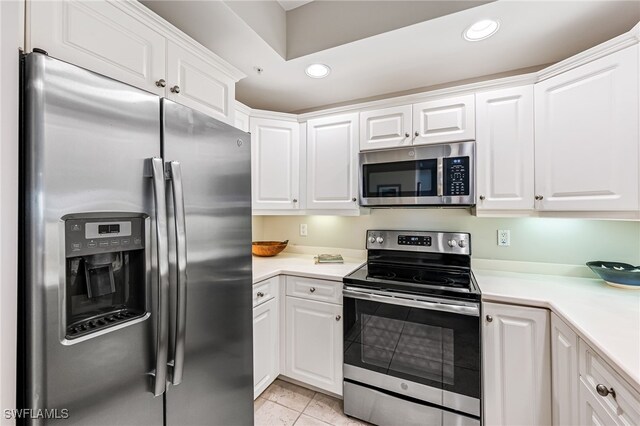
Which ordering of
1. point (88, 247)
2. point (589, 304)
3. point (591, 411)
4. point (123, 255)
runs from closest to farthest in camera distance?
1. point (88, 247)
2. point (123, 255)
3. point (591, 411)
4. point (589, 304)

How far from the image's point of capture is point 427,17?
1.37 metres

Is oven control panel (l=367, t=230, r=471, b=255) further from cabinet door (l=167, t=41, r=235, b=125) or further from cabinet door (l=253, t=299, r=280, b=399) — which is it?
cabinet door (l=167, t=41, r=235, b=125)

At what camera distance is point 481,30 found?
148 cm

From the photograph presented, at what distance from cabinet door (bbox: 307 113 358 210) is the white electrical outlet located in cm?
106

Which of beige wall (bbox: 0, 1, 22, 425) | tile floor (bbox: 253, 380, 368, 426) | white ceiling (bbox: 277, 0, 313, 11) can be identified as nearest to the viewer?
beige wall (bbox: 0, 1, 22, 425)

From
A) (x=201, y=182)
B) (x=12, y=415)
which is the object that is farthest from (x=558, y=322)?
(x=12, y=415)

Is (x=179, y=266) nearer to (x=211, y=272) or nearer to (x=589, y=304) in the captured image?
(x=211, y=272)

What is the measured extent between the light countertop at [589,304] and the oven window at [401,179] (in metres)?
0.70

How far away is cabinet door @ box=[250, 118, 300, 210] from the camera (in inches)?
86.6

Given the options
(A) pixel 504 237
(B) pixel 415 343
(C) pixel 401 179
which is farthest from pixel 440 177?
(B) pixel 415 343

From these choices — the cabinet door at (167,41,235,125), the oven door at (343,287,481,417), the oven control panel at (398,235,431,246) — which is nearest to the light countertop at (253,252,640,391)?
the oven door at (343,287,481,417)

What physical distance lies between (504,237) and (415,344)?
104cm

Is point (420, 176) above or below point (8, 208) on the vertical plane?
above

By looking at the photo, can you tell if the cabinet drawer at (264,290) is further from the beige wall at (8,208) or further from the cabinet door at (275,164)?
the beige wall at (8,208)
